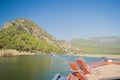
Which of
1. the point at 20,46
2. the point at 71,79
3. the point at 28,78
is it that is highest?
the point at 20,46

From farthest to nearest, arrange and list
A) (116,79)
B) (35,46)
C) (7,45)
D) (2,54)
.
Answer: (35,46) < (7,45) < (2,54) < (116,79)

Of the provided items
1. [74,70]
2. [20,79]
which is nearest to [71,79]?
[74,70]

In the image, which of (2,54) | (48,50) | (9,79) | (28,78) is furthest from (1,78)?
(48,50)

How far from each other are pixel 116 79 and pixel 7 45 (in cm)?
8970

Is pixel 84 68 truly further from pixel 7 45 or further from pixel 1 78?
pixel 7 45

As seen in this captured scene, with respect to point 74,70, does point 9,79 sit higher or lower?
lower

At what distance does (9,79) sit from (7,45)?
68753 mm

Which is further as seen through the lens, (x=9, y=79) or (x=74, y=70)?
(x=9, y=79)

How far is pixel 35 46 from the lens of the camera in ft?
408

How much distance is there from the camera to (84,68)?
38.5 feet

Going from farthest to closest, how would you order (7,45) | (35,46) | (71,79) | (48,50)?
(48,50)
(35,46)
(7,45)
(71,79)

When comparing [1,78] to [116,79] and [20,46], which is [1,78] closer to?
[116,79]

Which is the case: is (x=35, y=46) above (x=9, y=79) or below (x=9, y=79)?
above

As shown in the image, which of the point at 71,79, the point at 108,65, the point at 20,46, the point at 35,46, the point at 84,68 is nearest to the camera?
the point at 71,79
